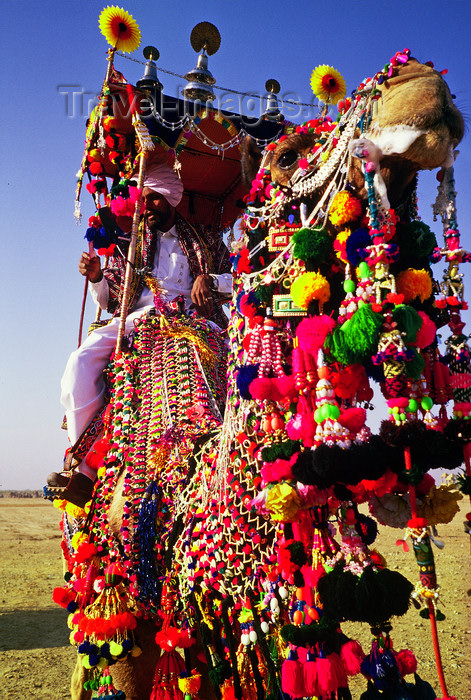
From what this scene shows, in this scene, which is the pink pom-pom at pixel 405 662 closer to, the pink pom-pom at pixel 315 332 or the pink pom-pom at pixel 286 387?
the pink pom-pom at pixel 286 387

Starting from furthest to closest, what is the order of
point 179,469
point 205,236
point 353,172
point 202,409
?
1. point 205,236
2. point 202,409
3. point 179,469
4. point 353,172

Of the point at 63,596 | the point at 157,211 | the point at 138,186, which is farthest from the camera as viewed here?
the point at 157,211

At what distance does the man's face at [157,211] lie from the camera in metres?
4.52

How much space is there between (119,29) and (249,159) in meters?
2.25

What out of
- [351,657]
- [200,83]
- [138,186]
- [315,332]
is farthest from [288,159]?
[200,83]

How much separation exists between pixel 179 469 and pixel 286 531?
39.1 inches

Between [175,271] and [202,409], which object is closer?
[202,409]

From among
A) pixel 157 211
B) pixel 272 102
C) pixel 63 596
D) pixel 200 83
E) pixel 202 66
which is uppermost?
pixel 202 66

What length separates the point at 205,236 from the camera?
16.4ft

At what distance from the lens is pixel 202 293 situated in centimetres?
439

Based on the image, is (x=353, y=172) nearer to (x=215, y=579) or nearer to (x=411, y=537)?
(x=411, y=537)

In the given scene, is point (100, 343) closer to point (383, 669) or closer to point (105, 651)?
point (105, 651)

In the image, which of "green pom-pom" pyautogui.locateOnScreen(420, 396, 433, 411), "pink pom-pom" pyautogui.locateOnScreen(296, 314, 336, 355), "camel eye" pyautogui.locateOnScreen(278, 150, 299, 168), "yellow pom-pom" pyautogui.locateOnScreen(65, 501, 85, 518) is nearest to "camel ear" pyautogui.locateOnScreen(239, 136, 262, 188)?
"camel eye" pyautogui.locateOnScreen(278, 150, 299, 168)

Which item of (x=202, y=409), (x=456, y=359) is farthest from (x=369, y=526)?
(x=202, y=409)
